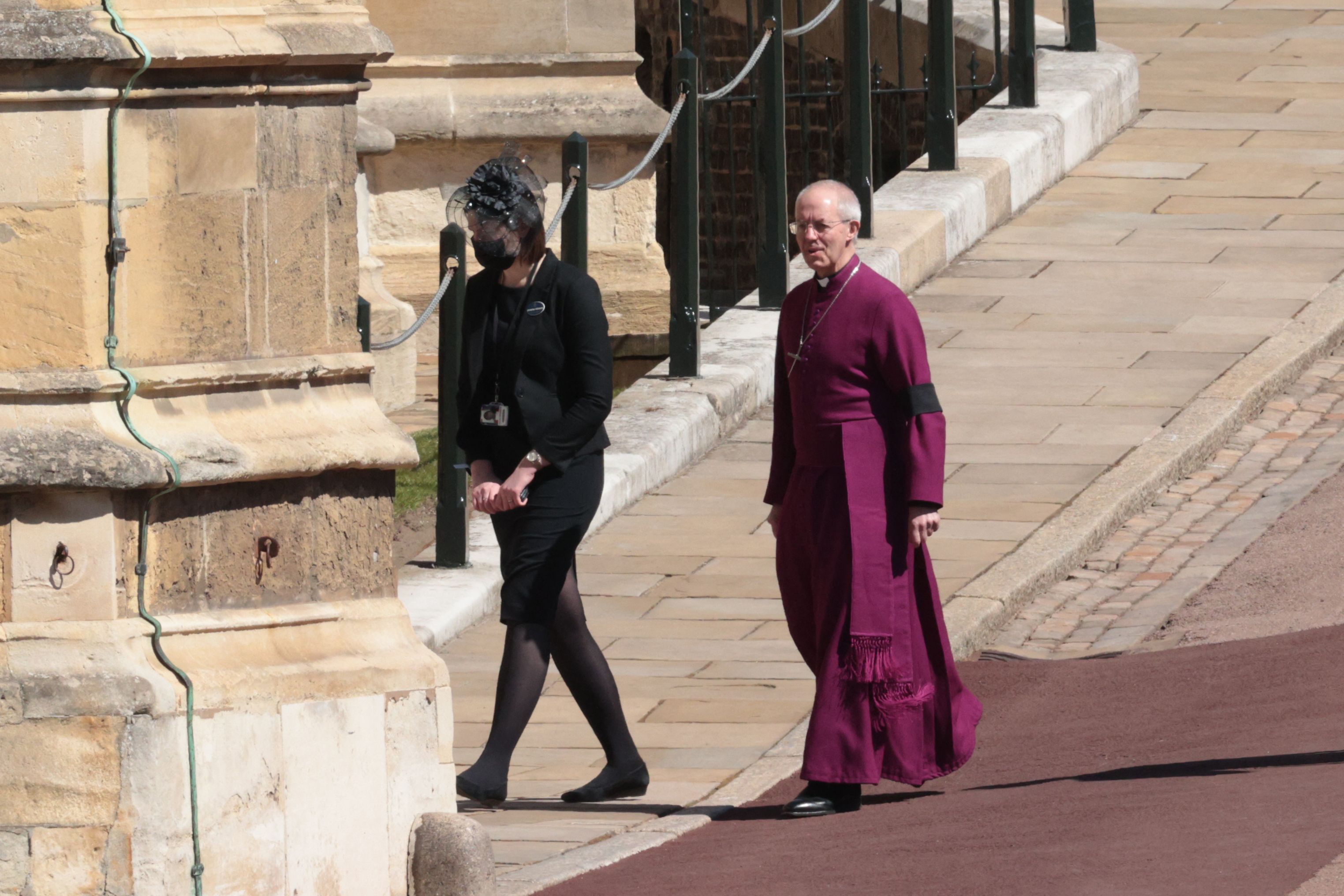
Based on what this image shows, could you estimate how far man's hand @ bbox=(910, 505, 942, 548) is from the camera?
651 centimetres

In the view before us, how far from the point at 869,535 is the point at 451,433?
8.75 feet

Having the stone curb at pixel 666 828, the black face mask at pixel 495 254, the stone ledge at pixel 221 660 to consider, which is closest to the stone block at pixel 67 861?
the stone ledge at pixel 221 660

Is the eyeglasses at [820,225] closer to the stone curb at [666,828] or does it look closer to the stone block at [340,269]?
the stone block at [340,269]

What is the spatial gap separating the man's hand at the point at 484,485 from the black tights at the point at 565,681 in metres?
0.28

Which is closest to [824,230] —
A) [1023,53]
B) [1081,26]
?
[1023,53]

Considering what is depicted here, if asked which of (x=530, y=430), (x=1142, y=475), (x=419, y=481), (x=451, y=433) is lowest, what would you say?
(x=419, y=481)

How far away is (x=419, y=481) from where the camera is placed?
1068 centimetres

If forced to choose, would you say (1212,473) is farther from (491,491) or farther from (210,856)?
(210,856)

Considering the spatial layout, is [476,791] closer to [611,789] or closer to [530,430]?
A: [611,789]

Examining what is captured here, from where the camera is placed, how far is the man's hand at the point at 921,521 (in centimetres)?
651

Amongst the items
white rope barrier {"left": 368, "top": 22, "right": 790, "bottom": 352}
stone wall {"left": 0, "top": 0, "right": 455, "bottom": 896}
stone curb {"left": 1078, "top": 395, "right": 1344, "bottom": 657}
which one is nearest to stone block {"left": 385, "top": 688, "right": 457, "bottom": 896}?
stone wall {"left": 0, "top": 0, "right": 455, "bottom": 896}

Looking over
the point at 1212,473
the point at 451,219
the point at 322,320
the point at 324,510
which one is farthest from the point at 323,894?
the point at 1212,473

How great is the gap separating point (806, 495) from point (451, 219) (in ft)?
5.50

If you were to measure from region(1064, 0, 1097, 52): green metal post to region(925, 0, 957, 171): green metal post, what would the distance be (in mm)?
1899
